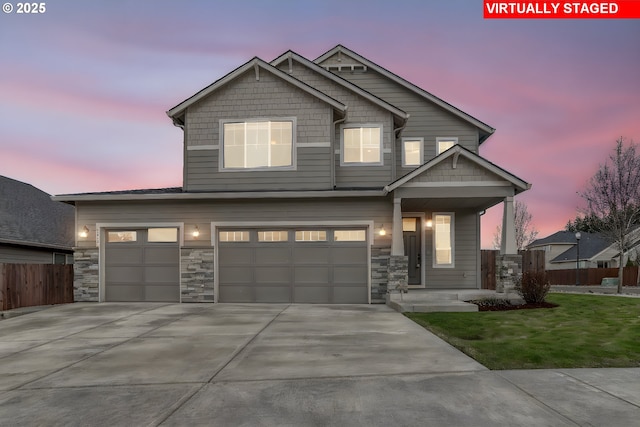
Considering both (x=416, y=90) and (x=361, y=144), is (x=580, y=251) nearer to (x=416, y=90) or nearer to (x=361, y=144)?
(x=416, y=90)

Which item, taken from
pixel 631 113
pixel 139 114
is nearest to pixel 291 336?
pixel 139 114

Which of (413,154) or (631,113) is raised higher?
(631,113)

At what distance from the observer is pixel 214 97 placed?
14.7 m

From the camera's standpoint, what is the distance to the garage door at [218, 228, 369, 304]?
1379cm

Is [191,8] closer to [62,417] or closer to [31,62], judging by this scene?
[31,62]

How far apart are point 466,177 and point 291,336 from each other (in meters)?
7.74

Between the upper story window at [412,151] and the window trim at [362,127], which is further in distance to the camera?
the upper story window at [412,151]

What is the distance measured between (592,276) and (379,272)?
2983 centimetres

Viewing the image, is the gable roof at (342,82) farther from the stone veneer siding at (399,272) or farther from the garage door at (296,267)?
the stone veneer siding at (399,272)

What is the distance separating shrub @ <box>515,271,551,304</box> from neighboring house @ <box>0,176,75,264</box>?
21243mm

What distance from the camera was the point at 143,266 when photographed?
14367mm

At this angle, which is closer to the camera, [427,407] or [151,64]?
[427,407]

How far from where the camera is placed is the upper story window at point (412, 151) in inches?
646

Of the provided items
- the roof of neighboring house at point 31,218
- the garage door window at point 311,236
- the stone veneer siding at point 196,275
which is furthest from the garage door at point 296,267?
the roof of neighboring house at point 31,218
